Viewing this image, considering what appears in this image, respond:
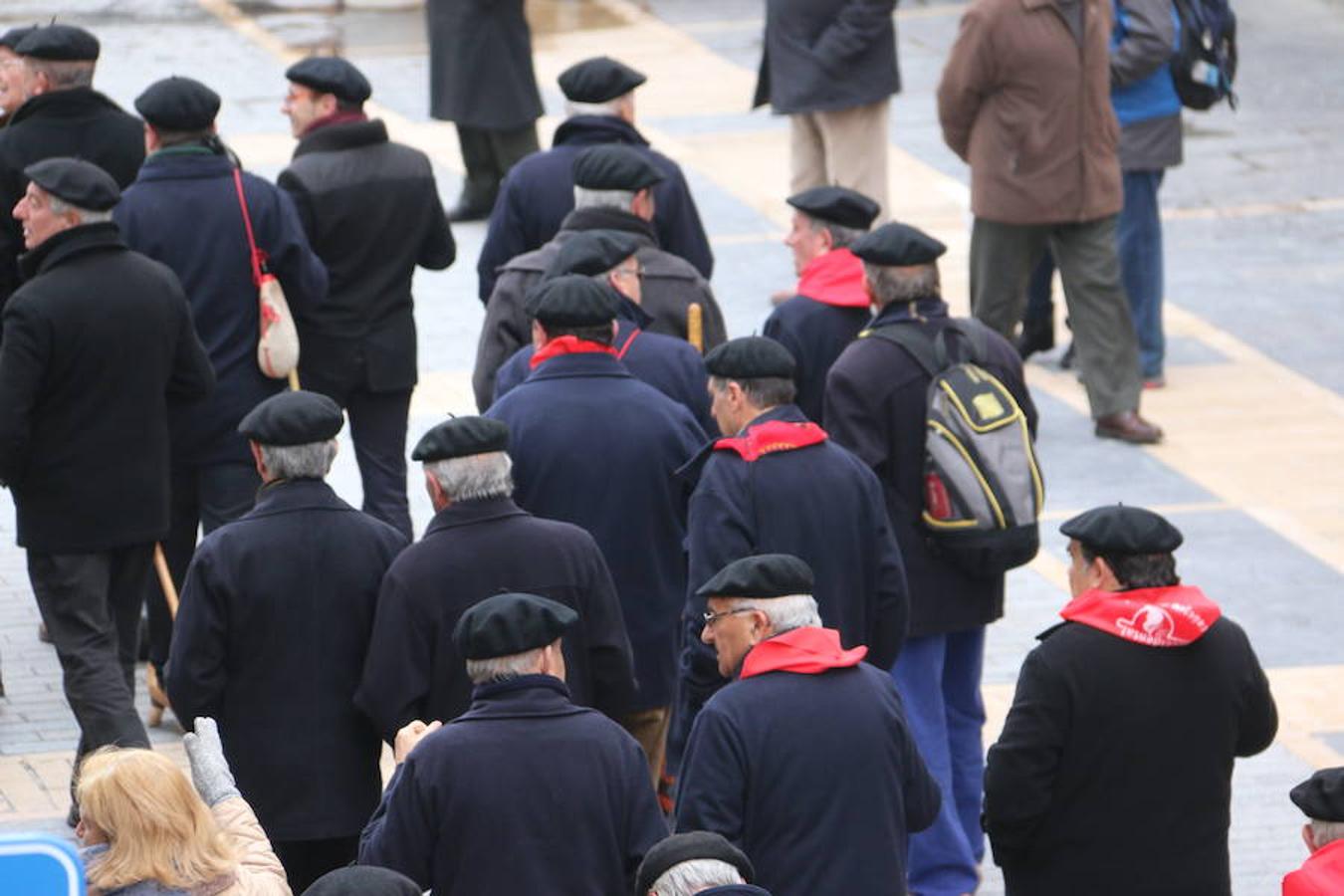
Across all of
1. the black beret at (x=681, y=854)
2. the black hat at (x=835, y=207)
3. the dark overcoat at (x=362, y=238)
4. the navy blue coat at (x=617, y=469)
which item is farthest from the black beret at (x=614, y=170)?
the black beret at (x=681, y=854)

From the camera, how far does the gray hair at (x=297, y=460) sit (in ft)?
22.6

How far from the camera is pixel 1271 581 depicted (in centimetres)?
1033

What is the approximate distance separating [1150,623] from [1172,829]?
52 centimetres

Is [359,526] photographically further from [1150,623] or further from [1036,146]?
[1036,146]

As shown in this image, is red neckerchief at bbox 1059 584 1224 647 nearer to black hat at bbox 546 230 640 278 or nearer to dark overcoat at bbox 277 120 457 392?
black hat at bbox 546 230 640 278

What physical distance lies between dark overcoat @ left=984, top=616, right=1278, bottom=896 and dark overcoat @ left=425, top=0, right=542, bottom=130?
9635 mm

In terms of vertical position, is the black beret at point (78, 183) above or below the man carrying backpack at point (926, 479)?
above

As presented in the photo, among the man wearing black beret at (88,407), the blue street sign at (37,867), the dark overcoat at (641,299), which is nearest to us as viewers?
the blue street sign at (37,867)

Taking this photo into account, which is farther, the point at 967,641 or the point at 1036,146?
the point at 1036,146

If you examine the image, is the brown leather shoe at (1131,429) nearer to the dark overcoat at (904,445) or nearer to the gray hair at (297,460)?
the dark overcoat at (904,445)

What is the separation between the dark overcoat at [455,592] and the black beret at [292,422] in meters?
0.42

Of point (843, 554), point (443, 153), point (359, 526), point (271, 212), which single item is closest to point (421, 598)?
point (359, 526)

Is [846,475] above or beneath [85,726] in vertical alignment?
above

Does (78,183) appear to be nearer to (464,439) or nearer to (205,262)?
(205,262)
